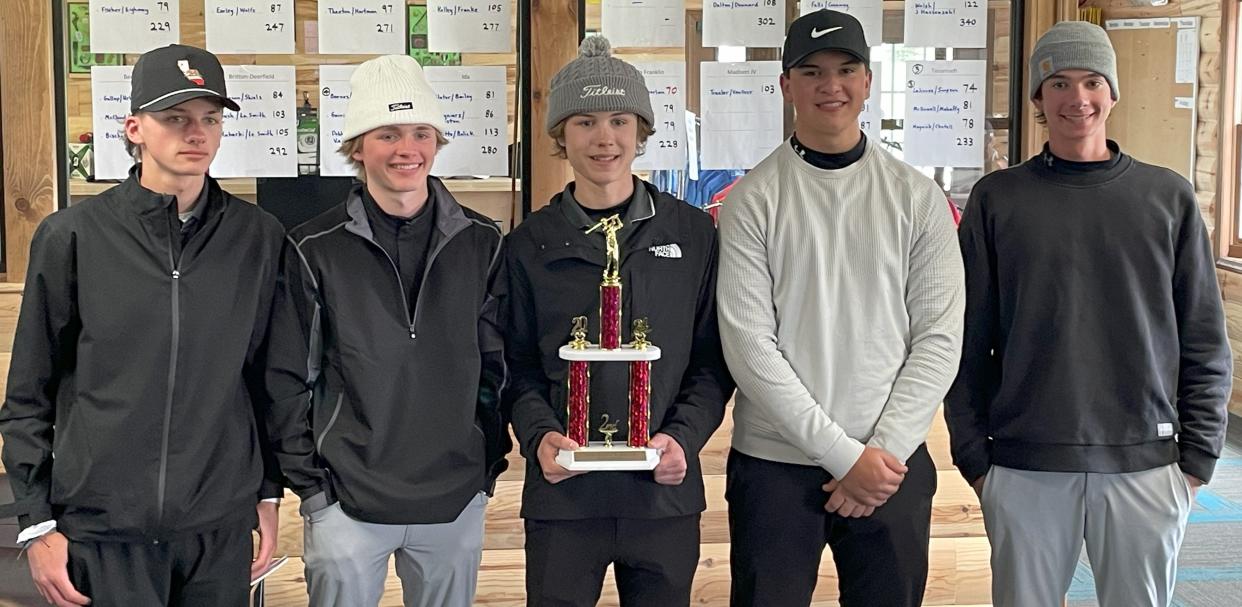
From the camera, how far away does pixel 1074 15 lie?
127 inches

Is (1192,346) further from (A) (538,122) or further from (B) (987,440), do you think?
(A) (538,122)

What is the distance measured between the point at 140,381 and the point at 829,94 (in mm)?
1311

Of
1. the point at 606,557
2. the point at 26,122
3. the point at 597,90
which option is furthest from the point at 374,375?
the point at 26,122

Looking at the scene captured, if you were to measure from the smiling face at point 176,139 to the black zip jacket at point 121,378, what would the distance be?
0.05 metres

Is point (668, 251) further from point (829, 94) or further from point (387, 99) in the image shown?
point (387, 99)

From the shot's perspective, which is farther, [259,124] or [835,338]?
[259,124]

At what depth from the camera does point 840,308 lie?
89.4 inches

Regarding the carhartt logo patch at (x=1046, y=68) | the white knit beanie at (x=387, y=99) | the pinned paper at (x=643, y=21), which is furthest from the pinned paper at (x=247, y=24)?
the carhartt logo patch at (x=1046, y=68)

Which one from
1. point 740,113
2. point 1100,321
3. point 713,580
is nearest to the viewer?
point 1100,321

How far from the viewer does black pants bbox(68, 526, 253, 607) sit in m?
2.05

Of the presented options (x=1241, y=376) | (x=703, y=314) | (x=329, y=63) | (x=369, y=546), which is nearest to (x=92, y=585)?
(x=369, y=546)

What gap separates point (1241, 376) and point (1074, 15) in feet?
12.7

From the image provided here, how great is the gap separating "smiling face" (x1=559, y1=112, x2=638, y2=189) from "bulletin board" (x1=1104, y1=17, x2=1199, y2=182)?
5123mm

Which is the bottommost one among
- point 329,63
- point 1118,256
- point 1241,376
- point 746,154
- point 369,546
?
point 1241,376
